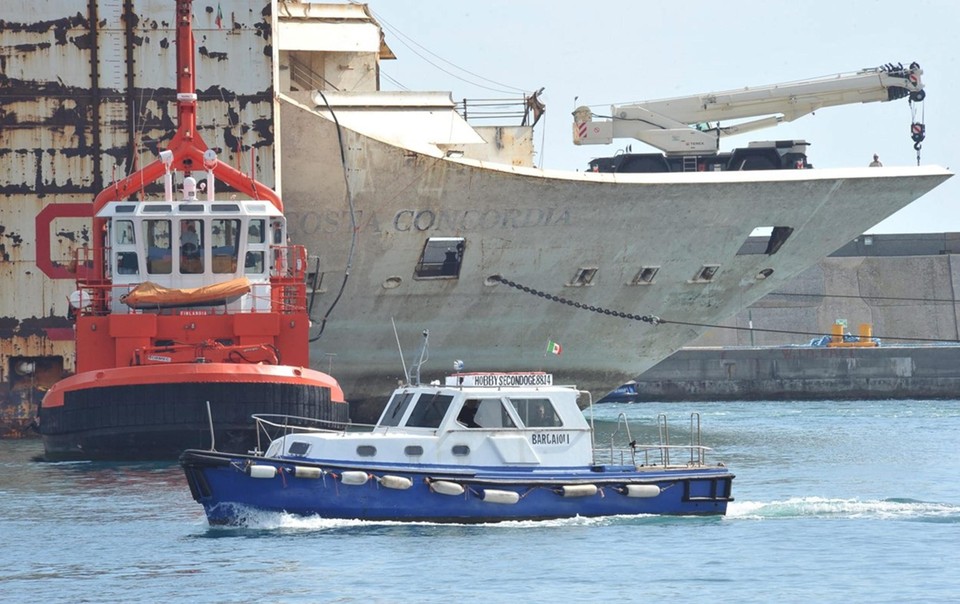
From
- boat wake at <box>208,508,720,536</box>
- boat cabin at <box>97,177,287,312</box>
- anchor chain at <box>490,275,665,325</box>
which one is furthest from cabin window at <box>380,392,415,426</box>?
anchor chain at <box>490,275,665,325</box>

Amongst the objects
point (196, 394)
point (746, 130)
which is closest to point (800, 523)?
point (196, 394)

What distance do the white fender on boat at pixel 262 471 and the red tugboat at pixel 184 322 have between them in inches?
325

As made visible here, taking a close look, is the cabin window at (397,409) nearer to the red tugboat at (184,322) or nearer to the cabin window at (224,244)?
the red tugboat at (184,322)

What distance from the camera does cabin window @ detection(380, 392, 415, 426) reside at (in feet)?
87.9

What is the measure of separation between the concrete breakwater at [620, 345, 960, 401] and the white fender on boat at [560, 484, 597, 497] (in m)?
39.7

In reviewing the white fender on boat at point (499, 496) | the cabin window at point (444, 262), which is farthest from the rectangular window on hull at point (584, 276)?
the white fender on boat at point (499, 496)

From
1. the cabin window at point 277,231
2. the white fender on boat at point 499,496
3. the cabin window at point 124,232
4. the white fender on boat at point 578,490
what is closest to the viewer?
the white fender on boat at point 499,496

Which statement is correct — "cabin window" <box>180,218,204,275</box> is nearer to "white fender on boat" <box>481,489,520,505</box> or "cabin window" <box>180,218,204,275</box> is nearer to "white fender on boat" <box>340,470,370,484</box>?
"white fender on boat" <box>340,470,370,484</box>

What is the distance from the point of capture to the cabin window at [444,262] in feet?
144

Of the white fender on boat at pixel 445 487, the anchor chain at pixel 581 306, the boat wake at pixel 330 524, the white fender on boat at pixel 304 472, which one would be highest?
the anchor chain at pixel 581 306

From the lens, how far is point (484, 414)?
26.4 m

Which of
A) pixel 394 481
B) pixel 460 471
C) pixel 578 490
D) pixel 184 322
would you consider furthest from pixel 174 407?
pixel 578 490

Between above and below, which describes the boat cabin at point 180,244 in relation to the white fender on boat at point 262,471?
above

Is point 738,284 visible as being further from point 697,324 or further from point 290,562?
point 290,562
